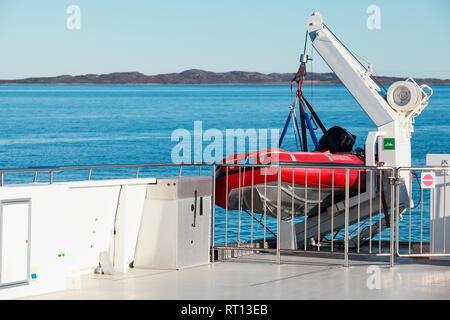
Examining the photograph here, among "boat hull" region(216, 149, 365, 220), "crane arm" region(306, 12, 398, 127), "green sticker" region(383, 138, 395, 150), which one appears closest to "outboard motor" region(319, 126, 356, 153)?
"boat hull" region(216, 149, 365, 220)

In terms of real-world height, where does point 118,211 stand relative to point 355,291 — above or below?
above

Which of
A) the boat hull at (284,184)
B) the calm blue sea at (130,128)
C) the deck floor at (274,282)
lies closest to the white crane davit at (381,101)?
the boat hull at (284,184)

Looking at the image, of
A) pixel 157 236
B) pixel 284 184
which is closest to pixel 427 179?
pixel 284 184

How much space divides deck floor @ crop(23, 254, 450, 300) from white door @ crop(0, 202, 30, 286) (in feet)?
0.98

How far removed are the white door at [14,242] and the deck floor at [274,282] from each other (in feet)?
0.98

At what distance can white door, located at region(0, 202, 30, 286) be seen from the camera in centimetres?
670

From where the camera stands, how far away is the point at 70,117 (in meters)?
90.9

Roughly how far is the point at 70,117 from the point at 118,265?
84541mm

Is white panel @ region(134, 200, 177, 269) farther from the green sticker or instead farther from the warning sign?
the green sticker

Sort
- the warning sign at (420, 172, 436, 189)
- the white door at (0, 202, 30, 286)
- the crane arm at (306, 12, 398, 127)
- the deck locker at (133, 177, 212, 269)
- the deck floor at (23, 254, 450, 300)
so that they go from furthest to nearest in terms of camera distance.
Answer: the crane arm at (306, 12, 398, 127) → the warning sign at (420, 172, 436, 189) → the deck locker at (133, 177, 212, 269) → the deck floor at (23, 254, 450, 300) → the white door at (0, 202, 30, 286)

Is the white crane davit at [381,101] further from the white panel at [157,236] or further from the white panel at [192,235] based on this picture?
the white panel at [157,236]

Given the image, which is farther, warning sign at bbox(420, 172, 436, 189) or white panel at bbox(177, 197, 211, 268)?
warning sign at bbox(420, 172, 436, 189)
